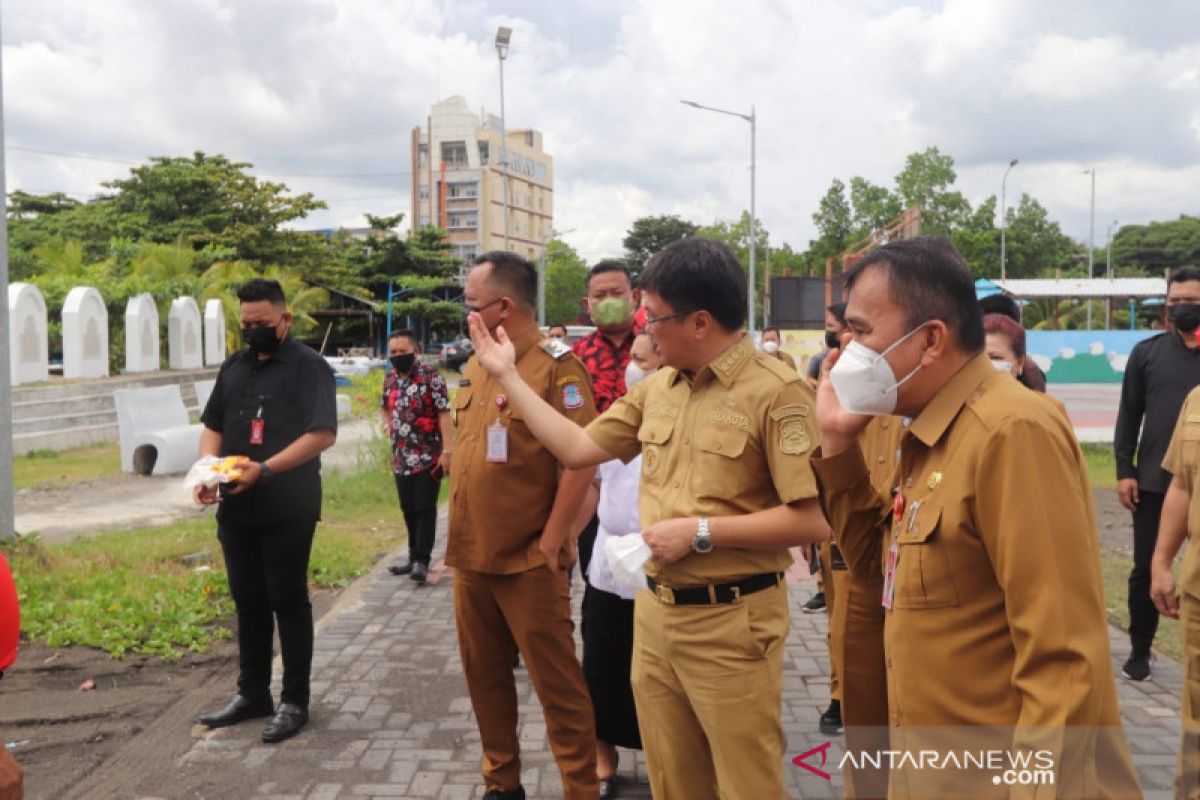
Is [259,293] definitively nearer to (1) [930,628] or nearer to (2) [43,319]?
(1) [930,628]

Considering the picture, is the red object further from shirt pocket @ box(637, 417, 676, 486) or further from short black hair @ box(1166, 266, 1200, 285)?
short black hair @ box(1166, 266, 1200, 285)

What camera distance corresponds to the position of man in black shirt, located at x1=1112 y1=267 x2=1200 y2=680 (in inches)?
203

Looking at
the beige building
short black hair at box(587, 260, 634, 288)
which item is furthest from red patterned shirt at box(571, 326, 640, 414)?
the beige building

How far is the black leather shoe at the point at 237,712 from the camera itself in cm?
475

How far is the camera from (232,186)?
43062mm

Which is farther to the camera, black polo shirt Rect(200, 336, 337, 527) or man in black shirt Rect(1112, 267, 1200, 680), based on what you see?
man in black shirt Rect(1112, 267, 1200, 680)

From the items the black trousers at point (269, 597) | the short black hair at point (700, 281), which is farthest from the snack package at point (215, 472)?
the short black hair at point (700, 281)

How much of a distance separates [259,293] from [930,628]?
12.0ft

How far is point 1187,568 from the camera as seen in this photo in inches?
124

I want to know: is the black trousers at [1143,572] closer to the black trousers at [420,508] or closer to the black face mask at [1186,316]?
the black face mask at [1186,316]

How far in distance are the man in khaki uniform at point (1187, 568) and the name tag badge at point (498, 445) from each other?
2.25 meters

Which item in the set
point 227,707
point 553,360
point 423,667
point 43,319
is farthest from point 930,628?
point 43,319

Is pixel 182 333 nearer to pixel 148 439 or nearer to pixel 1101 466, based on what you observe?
pixel 148 439

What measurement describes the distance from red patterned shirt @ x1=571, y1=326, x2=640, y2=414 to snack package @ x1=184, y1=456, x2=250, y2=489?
169cm
